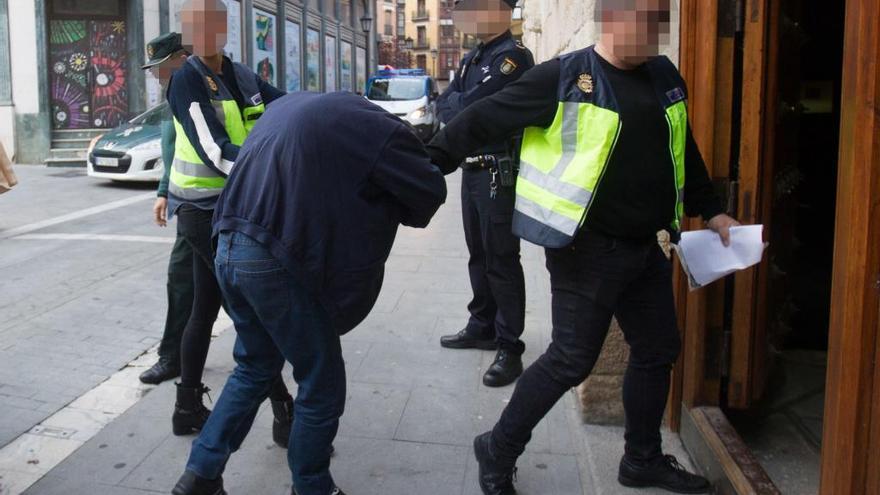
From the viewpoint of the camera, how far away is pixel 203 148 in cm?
329

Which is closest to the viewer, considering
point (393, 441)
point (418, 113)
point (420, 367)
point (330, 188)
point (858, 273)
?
point (858, 273)

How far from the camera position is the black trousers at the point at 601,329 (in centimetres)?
278

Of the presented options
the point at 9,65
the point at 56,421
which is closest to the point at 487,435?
the point at 56,421

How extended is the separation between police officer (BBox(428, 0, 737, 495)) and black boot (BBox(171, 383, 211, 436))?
1383 mm

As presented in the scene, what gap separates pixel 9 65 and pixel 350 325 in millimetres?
16834

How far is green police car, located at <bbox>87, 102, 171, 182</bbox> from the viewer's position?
12.7 meters

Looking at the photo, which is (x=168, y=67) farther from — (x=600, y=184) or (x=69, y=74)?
(x=69, y=74)

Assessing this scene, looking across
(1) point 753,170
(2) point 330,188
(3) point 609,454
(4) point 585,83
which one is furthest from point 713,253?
(2) point 330,188

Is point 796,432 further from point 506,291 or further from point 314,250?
point 314,250

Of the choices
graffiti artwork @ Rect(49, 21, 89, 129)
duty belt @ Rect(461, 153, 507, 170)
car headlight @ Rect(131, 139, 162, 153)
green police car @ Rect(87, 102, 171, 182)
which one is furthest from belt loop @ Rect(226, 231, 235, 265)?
Result: graffiti artwork @ Rect(49, 21, 89, 129)

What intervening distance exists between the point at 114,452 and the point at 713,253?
250 cm

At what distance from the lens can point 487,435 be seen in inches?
124

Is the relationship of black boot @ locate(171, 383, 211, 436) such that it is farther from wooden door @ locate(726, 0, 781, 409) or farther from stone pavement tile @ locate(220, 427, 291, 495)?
wooden door @ locate(726, 0, 781, 409)

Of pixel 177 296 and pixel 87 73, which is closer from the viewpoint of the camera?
pixel 177 296
